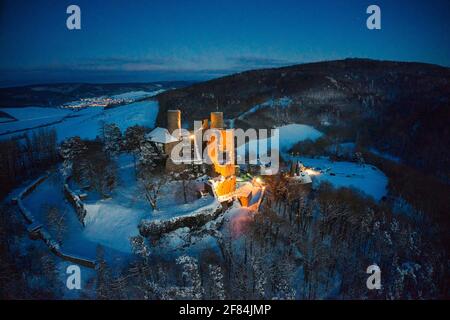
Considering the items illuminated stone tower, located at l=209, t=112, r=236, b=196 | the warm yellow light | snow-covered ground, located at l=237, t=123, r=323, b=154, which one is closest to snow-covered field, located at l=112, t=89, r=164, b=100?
snow-covered ground, located at l=237, t=123, r=323, b=154

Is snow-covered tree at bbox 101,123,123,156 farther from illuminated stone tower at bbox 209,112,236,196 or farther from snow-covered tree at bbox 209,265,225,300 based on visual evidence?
snow-covered tree at bbox 209,265,225,300

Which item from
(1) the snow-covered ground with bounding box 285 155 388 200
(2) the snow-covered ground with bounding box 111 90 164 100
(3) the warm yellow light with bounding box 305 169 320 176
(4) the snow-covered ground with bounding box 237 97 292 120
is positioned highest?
(2) the snow-covered ground with bounding box 111 90 164 100

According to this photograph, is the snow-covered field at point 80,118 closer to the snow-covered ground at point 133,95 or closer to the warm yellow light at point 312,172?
the snow-covered ground at point 133,95

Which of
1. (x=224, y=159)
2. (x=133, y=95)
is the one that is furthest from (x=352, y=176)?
(x=133, y=95)

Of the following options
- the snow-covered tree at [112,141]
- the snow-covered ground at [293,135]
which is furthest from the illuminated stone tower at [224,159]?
the snow-covered ground at [293,135]
